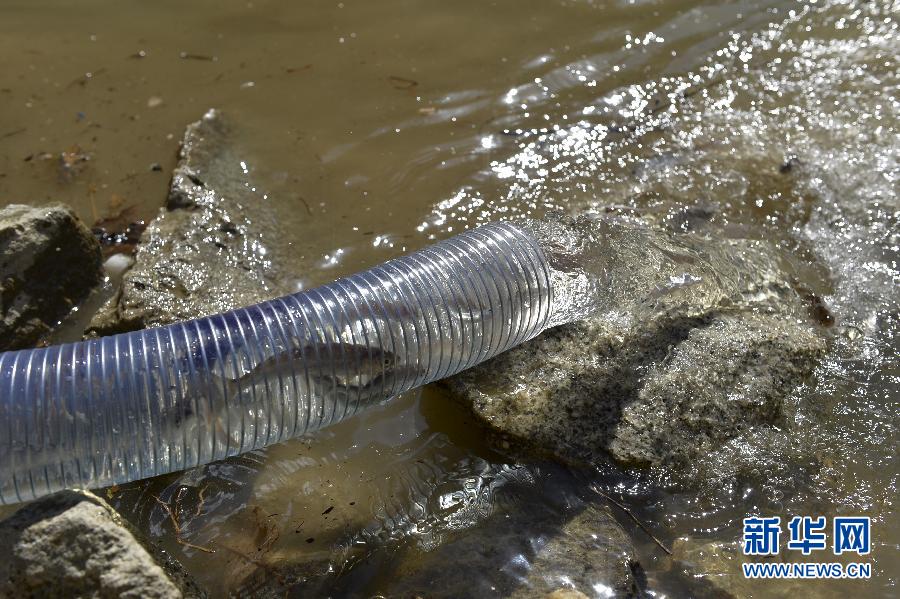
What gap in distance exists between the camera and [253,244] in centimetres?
406

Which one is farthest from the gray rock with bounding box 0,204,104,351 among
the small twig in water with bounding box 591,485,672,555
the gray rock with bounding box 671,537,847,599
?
the gray rock with bounding box 671,537,847,599

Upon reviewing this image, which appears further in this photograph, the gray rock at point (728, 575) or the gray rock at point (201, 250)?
the gray rock at point (201, 250)

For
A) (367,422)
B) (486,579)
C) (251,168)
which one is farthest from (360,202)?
(486,579)

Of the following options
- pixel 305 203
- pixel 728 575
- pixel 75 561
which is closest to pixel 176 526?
pixel 75 561

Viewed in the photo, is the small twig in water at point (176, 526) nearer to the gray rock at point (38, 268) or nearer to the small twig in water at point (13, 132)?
the gray rock at point (38, 268)

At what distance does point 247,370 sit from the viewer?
2.85 m

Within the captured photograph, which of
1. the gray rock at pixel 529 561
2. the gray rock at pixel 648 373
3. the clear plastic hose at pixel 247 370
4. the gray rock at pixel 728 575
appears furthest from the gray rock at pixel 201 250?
the gray rock at pixel 728 575

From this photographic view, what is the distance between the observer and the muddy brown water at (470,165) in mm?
3229

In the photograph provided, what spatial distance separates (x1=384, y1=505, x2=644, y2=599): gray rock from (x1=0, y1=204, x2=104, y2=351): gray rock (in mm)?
1897

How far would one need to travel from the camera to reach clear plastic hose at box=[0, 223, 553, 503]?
2680mm

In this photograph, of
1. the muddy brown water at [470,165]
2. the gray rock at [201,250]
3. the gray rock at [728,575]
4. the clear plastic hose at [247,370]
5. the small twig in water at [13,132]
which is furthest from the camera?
the small twig in water at [13,132]

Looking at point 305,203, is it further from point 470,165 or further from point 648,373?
point 648,373

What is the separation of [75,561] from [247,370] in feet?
2.46

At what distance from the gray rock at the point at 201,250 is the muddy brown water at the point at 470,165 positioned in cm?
16
